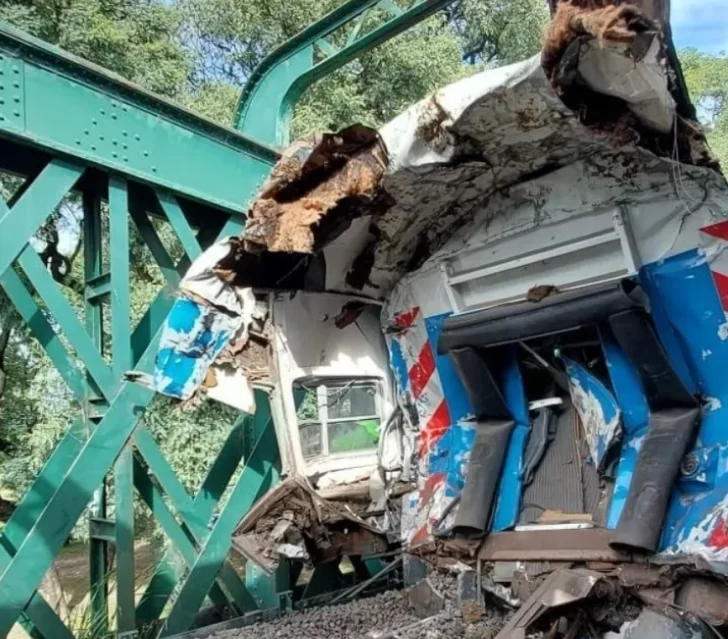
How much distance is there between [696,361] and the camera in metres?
3.19

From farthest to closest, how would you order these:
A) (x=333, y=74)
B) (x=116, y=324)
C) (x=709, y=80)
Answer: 1. (x=709, y=80)
2. (x=333, y=74)
3. (x=116, y=324)

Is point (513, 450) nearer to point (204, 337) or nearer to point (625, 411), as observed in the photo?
point (625, 411)

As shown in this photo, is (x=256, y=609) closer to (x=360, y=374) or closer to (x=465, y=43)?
(x=360, y=374)

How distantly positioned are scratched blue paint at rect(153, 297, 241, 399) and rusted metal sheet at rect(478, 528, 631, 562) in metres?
1.65

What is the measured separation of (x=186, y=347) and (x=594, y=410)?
2011 mm

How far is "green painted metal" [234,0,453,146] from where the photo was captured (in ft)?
17.1

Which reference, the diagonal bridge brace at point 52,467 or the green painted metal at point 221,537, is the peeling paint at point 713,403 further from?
the diagonal bridge brace at point 52,467

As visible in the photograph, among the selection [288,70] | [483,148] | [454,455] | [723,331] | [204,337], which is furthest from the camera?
[288,70]

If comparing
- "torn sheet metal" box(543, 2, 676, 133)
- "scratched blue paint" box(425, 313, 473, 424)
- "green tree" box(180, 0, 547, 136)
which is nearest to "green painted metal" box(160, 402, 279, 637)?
"scratched blue paint" box(425, 313, 473, 424)

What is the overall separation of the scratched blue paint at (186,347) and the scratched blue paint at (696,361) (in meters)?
2.08

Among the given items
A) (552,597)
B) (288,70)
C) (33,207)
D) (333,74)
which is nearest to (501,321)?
(552,597)

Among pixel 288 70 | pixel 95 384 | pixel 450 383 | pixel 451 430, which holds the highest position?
pixel 288 70

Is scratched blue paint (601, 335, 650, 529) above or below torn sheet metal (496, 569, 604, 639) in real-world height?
above

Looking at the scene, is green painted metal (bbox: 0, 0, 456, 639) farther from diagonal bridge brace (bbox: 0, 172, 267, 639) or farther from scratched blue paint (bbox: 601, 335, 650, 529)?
scratched blue paint (bbox: 601, 335, 650, 529)
